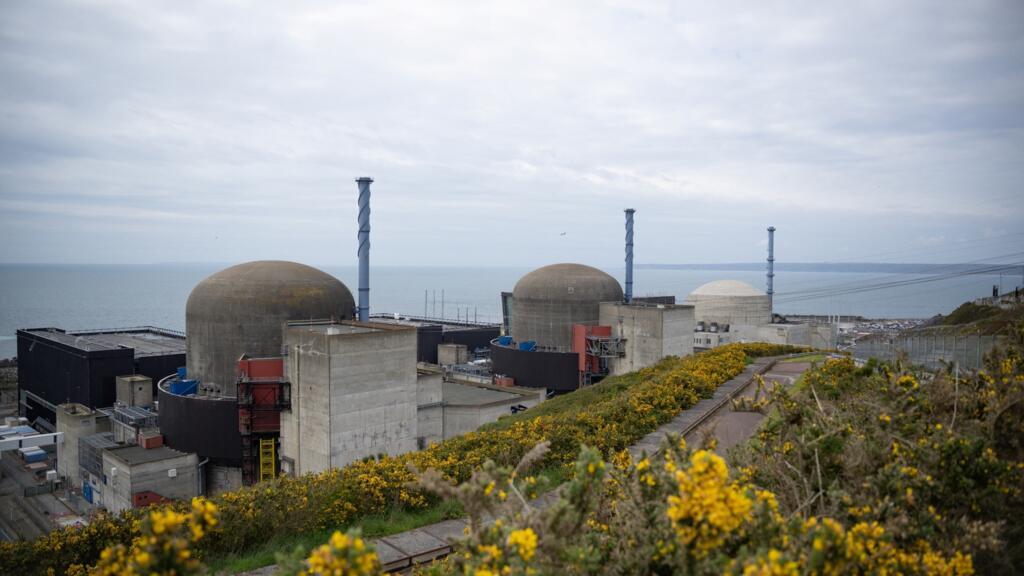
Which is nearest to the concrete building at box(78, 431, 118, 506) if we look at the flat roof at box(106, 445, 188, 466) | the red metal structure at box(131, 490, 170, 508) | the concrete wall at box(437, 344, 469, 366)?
the flat roof at box(106, 445, 188, 466)

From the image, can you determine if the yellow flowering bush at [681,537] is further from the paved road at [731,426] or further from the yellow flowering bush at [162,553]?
the paved road at [731,426]

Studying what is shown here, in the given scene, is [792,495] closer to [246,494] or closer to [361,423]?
[246,494]

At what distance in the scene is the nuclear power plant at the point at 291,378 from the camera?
963 inches

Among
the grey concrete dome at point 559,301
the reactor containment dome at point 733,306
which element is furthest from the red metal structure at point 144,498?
the reactor containment dome at point 733,306

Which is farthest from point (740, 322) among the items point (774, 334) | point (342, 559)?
point (342, 559)

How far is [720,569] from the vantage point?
5066 mm

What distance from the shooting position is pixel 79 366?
37.8 meters

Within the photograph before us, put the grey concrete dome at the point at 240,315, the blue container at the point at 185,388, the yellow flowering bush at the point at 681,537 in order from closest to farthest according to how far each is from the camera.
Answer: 1. the yellow flowering bush at the point at 681,537
2. the grey concrete dome at the point at 240,315
3. the blue container at the point at 185,388

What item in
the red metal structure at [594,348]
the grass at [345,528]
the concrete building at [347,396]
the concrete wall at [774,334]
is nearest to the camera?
the grass at [345,528]

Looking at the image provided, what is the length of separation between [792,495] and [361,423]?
62.7ft

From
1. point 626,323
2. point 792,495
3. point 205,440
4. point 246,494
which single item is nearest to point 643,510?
point 792,495

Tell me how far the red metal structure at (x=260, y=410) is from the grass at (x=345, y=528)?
1542 centimetres

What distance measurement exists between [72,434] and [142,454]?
8414 millimetres

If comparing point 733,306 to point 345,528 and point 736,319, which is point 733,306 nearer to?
point 736,319
